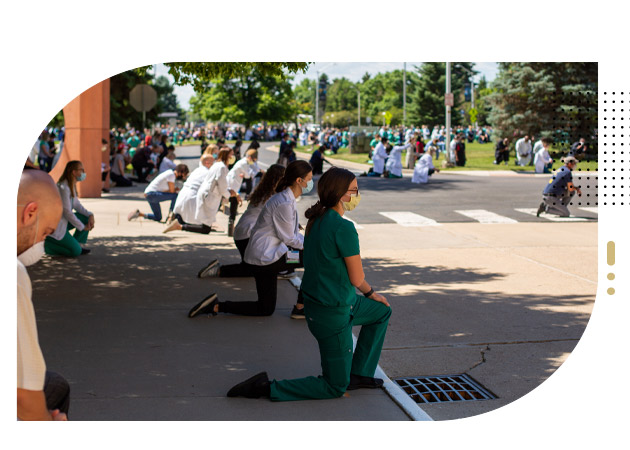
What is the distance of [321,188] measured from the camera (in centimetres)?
566

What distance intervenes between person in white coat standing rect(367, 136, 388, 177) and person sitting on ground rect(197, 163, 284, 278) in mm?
18871

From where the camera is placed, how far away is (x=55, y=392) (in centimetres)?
407

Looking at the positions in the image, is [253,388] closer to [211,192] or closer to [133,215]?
[211,192]

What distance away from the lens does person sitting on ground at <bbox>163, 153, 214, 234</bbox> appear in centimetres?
1349

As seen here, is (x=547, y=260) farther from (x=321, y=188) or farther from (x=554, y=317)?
(x=321, y=188)

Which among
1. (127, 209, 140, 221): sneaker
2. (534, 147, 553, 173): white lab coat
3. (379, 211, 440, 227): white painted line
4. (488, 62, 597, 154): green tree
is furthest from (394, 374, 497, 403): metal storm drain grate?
(488, 62, 597, 154): green tree

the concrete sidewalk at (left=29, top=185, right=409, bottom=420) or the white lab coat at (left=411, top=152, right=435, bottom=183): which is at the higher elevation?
the white lab coat at (left=411, top=152, right=435, bottom=183)

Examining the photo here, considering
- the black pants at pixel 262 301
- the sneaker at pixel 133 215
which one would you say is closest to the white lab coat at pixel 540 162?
the sneaker at pixel 133 215

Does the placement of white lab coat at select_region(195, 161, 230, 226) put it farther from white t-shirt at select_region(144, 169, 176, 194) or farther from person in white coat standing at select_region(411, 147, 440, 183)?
person in white coat standing at select_region(411, 147, 440, 183)

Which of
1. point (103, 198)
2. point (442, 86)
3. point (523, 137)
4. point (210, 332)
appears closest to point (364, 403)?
point (210, 332)

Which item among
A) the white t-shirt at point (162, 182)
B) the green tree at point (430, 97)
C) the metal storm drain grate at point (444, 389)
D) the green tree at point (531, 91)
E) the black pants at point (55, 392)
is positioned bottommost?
the metal storm drain grate at point (444, 389)

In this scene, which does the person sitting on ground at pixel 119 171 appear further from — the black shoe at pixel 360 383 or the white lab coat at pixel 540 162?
the black shoe at pixel 360 383

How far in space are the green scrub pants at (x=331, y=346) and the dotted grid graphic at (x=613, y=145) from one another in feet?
5.86

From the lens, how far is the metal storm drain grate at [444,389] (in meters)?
6.03
